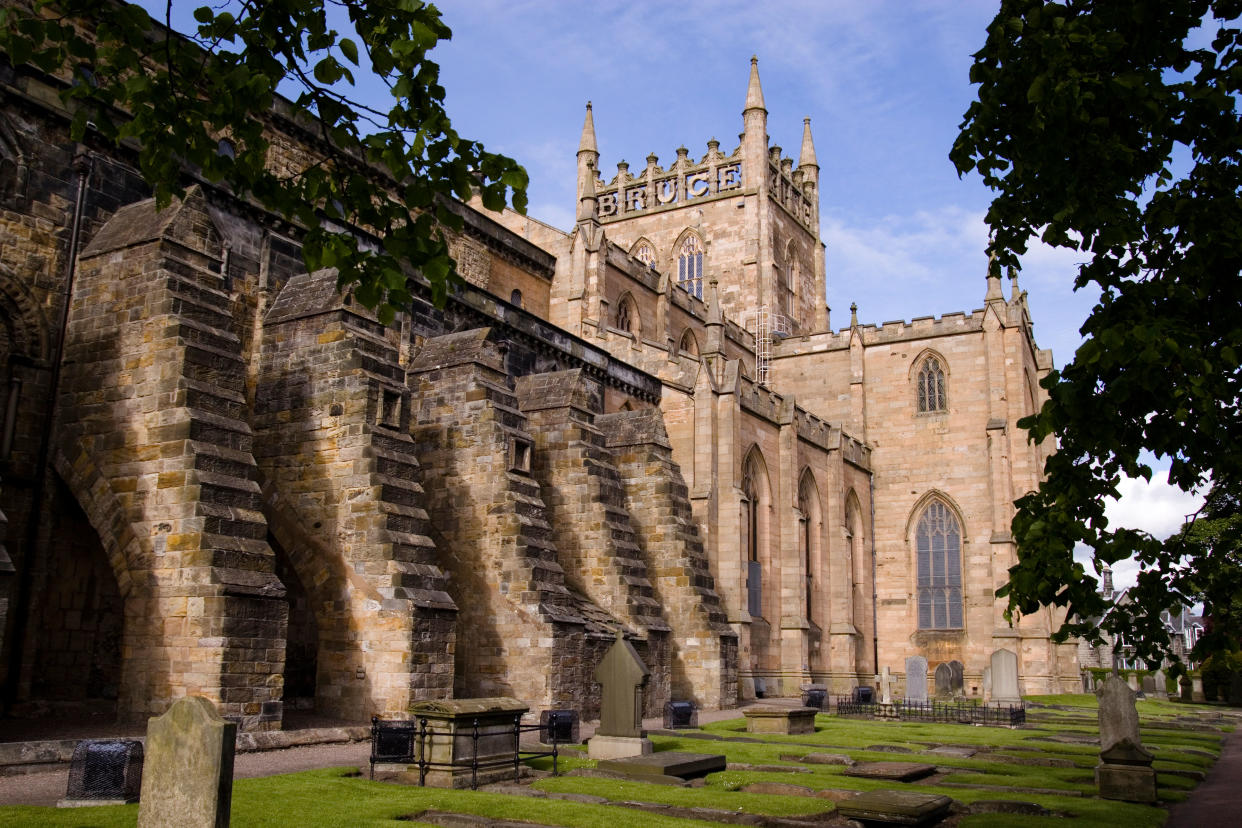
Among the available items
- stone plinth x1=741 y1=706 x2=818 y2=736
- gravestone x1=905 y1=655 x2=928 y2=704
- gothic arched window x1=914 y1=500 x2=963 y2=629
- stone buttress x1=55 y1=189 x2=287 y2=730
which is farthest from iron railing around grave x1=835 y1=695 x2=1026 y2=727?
stone buttress x1=55 y1=189 x2=287 y2=730

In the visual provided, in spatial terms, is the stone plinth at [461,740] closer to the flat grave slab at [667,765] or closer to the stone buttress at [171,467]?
the flat grave slab at [667,765]

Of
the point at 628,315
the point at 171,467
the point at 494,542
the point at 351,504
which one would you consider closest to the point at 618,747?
the point at 351,504

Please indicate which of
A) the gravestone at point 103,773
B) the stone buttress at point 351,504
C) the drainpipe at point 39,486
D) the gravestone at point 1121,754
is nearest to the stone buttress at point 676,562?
the stone buttress at point 351,504

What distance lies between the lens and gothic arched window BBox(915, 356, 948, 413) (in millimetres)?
43062

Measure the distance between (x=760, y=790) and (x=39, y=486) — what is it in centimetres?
1026

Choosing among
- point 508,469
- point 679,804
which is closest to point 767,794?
point 679,804

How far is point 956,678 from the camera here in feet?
123

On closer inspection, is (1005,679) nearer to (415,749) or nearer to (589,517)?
(589,517)

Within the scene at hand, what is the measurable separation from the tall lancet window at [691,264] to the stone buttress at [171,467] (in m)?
36.5

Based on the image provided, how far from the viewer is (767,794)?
12055 millimetres

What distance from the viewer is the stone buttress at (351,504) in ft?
52.3

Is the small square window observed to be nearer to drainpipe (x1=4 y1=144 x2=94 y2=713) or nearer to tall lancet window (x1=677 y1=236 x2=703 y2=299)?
drainpipe (x1=4 y1=144 x2=94 y2=713)

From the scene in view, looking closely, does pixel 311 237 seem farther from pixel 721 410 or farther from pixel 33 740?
pixel 721 410

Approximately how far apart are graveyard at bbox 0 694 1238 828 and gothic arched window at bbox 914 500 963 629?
842 inches
